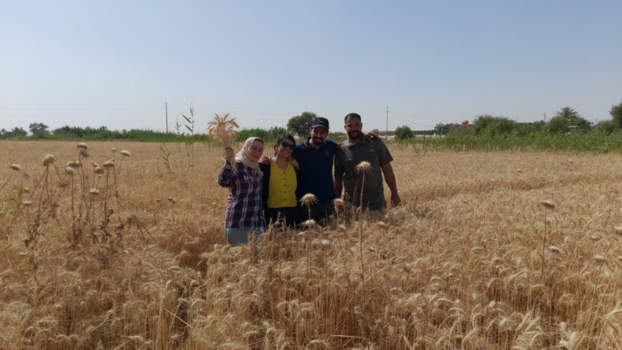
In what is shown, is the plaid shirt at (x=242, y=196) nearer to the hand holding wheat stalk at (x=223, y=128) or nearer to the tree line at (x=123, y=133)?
the hand holding wheat stalk at (x=223, y=128)

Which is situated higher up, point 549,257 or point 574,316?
point 549,257

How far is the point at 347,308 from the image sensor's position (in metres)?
2.49

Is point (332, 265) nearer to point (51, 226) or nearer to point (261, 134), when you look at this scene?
point (51, 226)

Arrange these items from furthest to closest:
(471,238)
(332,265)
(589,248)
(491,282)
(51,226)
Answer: (51,226) → (471,238) → (589,248) → (332,265) → (491,282)

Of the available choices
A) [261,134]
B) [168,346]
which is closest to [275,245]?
[168,346]

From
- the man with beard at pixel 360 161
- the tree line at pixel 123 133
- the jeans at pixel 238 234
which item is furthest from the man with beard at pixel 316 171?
the tree line at pixel 123 133

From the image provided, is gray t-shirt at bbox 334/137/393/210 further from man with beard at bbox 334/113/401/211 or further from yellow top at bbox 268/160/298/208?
yellow top at bbox 268/160/298/208

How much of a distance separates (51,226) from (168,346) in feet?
9.04

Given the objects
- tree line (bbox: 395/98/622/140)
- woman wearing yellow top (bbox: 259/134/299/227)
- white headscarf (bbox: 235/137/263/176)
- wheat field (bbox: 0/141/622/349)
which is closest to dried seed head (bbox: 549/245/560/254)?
wheat field (bbox: 0/141/622/349)

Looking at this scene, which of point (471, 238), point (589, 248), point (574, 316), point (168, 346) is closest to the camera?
point (168, 346)

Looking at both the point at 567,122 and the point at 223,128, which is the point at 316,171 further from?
the point at 567,122

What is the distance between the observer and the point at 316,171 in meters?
4.82

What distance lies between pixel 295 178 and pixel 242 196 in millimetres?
803

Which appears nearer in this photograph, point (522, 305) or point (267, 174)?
point (522, 305)
